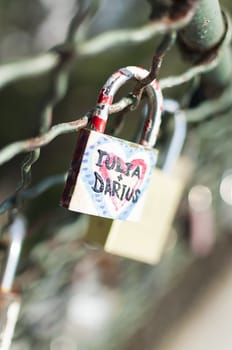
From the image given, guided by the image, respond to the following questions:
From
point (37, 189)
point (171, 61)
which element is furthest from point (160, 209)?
point (171, 61)

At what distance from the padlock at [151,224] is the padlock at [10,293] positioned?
0.11m

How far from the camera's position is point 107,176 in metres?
0.83

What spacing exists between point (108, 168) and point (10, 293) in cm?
28

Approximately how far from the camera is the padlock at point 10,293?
3.25 feet

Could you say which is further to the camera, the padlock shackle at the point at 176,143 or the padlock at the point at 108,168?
the padlock shackle at the point at 176,143

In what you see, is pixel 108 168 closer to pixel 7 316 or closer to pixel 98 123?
pixel 98 123

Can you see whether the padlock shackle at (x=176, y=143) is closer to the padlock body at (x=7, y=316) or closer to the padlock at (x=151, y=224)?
the padlock at (x=151, y=224)

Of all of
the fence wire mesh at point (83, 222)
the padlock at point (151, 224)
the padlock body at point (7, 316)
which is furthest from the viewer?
the padlock at point (151, 224)

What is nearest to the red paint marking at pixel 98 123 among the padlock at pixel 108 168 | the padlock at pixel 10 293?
the padlock at pixel 108 168

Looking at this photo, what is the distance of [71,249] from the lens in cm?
129

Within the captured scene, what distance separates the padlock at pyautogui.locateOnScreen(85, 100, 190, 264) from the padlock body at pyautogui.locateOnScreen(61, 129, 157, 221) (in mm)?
→ 205

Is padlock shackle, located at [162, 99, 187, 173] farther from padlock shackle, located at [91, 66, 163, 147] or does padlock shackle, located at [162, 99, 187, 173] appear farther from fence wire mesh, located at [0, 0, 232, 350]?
padlock shackle, located at [91, 66, 163, 147]

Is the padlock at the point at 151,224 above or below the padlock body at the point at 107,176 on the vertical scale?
below

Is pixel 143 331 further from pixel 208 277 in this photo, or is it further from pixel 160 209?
pixel 160 209
